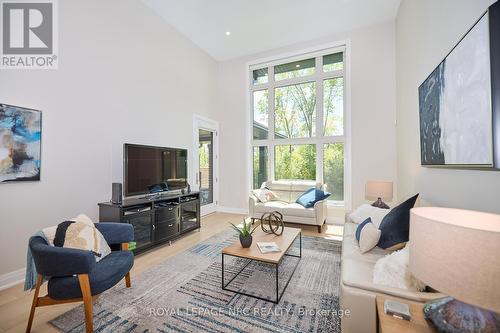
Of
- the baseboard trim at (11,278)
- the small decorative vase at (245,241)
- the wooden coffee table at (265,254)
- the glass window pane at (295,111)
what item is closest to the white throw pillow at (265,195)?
the glass window pane at (295,111)

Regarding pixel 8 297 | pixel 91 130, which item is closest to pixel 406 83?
pixel 91 130

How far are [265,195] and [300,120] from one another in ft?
6.37

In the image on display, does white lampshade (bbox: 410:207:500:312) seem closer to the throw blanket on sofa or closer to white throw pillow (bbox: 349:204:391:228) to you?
white throw pillow (bbox: 349:204:391:228)

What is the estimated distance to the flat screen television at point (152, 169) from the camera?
3104 millimetres

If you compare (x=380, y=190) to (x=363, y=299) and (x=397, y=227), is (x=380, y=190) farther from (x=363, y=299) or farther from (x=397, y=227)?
(x=363, y=299)

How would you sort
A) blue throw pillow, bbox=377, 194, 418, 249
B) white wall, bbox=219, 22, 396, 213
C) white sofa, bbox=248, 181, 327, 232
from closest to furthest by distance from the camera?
blue throw pillow, bbox=377, 194, 418, 249 → white sofa, bbox=248, 181, 327, 232 → white wall, bbox=219, 22, 396, 213

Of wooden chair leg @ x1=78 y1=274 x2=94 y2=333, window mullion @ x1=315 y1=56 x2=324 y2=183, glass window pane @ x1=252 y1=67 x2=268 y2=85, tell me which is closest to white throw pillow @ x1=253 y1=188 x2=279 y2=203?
Result: window mullion @ x1=315 y1=56 x2=324 y2=183

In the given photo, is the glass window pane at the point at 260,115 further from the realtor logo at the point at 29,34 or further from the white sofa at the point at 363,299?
the white sofa at the point at 363,299

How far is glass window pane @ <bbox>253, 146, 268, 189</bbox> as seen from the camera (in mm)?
5422

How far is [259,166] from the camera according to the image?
5492 mm

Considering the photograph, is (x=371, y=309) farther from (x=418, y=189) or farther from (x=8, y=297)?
(x=8, y=297)

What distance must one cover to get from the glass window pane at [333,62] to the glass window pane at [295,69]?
0.26 metres

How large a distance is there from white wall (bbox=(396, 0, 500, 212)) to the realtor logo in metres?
4.00

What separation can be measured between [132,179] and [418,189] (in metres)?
3.75
